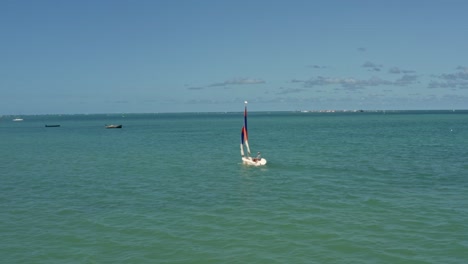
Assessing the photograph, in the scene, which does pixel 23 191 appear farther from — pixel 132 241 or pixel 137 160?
pixel 137 160

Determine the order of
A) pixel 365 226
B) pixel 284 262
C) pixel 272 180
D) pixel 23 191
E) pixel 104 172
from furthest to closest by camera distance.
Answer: pixel 104 172
pixel 272 180
pixel 23 191
pixel 365 226
pixel 284 262

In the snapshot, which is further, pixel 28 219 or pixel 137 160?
pixel 137 160

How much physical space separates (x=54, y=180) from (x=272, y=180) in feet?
76.3

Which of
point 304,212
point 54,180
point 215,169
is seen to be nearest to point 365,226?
point 304,212

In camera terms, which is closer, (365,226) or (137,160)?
(365,226)

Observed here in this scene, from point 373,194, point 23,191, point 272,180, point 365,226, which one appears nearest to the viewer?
point 365,226

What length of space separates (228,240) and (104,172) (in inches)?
1211

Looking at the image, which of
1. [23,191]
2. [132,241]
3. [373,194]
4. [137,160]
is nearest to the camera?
[132,241]

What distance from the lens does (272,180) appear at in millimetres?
43406

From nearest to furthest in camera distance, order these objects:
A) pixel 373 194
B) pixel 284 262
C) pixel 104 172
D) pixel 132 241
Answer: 1. pixel 284 262
2. pixel 132 241
3. pixel 373 194
4. pixel 104 172

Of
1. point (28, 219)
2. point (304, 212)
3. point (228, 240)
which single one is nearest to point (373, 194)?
point (304, 212)

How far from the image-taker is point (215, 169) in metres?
52.6

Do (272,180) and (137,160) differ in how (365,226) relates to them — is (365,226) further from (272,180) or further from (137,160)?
(137,160)

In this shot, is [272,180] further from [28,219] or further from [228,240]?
[28,219]
